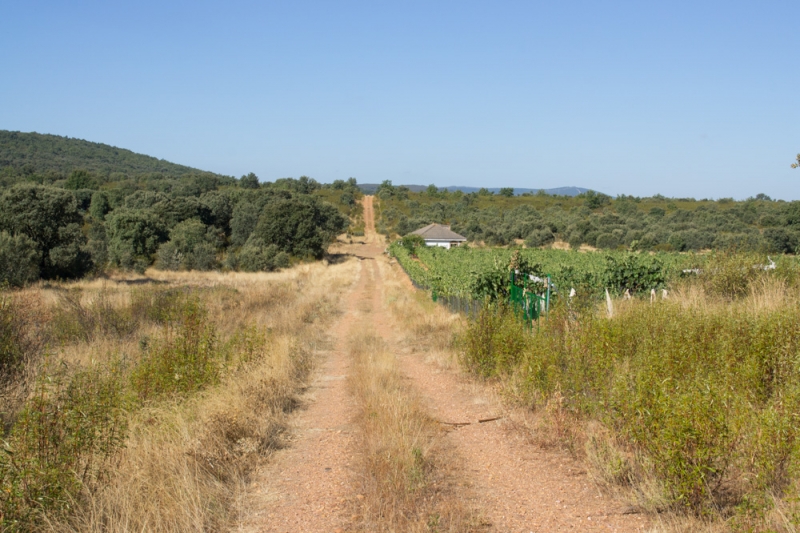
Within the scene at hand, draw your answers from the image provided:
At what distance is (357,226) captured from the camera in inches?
3757

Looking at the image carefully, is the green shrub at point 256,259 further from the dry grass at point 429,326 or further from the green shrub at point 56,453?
the green shrub at point 56,453

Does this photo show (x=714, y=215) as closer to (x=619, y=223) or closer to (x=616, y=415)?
(x=619, y=223)

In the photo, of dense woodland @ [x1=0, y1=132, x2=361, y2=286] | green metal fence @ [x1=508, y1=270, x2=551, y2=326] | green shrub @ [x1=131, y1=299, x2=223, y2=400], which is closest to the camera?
green shrub @ [x1=131, y1=299, x2=223, y2=400]

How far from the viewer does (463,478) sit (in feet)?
18.2

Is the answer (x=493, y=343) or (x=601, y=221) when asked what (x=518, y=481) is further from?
(x=601, y=221)

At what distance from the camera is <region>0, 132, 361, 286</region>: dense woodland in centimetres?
3212

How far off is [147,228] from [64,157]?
99195 millimetres

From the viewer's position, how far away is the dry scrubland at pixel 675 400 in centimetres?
420

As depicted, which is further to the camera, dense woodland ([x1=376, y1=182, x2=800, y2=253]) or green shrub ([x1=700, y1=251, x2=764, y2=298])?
dense woodland ([x1=376, y1=182, x2=800, y2=253])

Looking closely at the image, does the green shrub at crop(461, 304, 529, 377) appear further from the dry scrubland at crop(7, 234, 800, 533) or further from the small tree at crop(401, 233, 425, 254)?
the small tree at crop(401, 233, 425, 254)

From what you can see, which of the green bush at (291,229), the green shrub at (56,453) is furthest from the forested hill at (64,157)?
the green shrub at (56,453)

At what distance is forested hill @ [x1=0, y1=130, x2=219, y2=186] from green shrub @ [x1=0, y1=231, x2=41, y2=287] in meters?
61.1

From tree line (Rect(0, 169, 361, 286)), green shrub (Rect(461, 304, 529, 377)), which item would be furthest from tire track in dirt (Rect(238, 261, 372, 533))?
tree line (Rect(0, 169, 361, 286))

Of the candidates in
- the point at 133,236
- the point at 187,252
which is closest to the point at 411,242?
the point at 187,252
